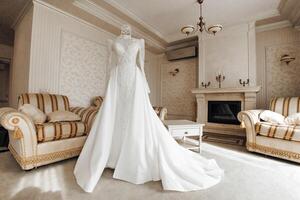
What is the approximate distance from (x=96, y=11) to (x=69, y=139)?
2.58 m

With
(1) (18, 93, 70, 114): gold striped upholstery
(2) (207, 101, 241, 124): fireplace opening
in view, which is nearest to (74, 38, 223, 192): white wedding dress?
(1) (18, 93, 70, 114): gold striped upholstery

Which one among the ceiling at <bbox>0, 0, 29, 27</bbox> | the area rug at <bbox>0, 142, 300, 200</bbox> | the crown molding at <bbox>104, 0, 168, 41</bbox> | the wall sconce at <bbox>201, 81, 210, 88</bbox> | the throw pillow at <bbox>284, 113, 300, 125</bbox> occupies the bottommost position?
the area rug at <bbox>0, 142, 300, 200</bbox>

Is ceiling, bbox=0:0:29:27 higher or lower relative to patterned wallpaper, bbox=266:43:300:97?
higher

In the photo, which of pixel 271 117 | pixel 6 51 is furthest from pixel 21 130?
pixel 6 51

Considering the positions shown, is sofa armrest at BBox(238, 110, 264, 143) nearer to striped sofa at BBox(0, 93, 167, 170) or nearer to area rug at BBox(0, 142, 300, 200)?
area rug at BBox(0, 142, 300, 200)

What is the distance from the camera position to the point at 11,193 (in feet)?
4.42

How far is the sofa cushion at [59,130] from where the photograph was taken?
6.08 ft

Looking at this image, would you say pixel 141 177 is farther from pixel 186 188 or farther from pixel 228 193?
pixel 228 193

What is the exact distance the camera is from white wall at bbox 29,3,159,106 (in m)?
2.79

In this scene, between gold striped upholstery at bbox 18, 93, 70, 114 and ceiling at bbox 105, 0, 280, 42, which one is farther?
ceiling at bbox 105, 0, 280, 42

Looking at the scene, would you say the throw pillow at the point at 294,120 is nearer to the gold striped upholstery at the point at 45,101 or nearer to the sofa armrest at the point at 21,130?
the sofa armrest at the point at 21,130

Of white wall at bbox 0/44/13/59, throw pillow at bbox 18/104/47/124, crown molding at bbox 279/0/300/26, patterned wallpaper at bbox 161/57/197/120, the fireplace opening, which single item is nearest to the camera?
throw pillow at bbox 18/104/47/124

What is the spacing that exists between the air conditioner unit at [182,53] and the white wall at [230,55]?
311mm

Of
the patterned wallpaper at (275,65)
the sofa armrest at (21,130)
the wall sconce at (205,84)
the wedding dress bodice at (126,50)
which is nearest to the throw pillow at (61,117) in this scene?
the sofa armrest at (21,130)
